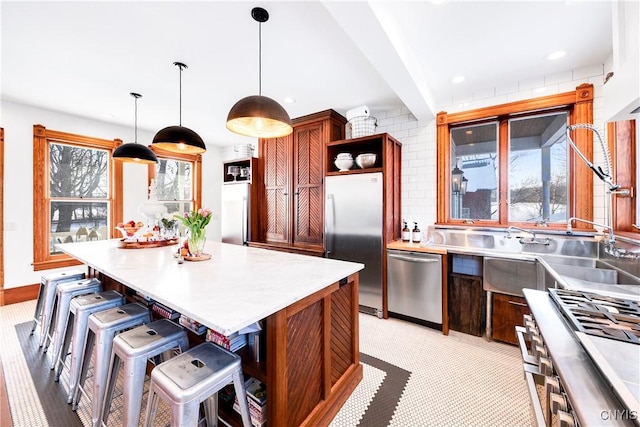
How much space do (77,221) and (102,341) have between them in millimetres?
3642

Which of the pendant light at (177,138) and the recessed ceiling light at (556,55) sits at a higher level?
the recessed ceiling light at (556,55)

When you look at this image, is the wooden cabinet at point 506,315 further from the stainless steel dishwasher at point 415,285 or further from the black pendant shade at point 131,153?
the black pendant shade at point 131,153

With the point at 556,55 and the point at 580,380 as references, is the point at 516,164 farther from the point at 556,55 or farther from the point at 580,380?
the point at 580,380

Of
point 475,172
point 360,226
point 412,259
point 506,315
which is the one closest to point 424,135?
point 475,172

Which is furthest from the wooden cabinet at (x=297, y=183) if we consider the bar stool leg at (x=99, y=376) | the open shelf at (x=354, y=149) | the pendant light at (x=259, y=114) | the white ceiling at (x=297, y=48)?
the bar stool leg at (x=99, y=376)

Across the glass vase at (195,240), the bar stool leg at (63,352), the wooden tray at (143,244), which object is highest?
the glass vase at (195,240)

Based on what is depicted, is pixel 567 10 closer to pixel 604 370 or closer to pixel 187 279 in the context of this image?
pixel 604 370

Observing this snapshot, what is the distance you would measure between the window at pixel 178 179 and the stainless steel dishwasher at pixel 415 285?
173 inches

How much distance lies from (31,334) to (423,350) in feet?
12.9

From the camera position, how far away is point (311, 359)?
1394mm

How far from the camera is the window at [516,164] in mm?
2518

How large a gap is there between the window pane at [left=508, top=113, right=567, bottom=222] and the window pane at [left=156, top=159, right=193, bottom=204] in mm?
5637

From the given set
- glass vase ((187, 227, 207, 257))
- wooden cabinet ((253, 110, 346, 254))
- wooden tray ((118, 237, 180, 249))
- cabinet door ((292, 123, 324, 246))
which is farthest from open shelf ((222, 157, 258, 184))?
glass vase ((187, 227, 207, 257))

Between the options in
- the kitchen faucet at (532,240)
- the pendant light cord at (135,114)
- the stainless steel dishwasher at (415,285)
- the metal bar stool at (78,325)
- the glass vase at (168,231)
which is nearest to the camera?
the metal bar stool at (78,325)
